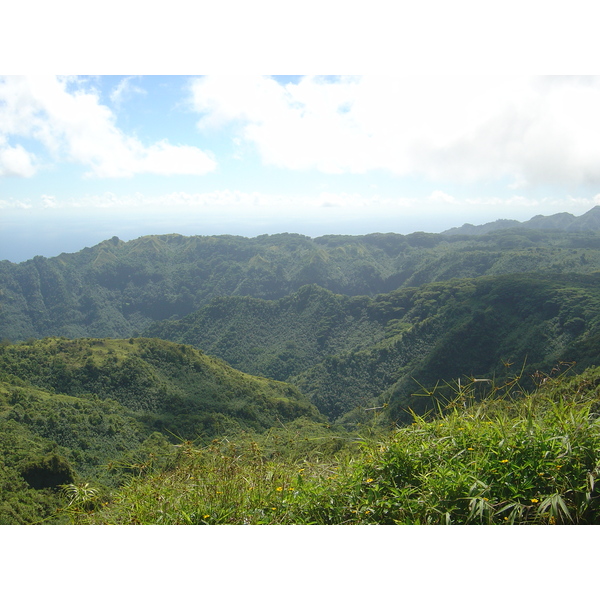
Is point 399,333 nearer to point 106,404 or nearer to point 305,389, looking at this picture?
point 305,389

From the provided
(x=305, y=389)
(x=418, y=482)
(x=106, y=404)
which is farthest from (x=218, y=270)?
(x=418, y=482)

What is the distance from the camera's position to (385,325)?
74438mm

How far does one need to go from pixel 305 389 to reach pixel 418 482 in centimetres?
6072

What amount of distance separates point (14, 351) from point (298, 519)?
1590 inches

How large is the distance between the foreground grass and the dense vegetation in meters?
0.01

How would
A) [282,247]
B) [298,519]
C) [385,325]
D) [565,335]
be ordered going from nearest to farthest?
1. [298,519]
2. [565,335]
3. [385,325]
4. [282,247]

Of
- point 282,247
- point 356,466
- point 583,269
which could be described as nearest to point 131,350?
point 356,466

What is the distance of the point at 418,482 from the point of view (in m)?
2.14

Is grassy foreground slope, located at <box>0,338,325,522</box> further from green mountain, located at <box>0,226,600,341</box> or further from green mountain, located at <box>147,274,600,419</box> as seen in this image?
green mountain, located at <box>0,226,600,341</box>

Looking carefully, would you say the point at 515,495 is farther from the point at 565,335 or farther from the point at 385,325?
the point at 385,325

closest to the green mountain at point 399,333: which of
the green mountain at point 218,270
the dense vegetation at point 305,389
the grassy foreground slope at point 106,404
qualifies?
the dense vegetation at point 305,389

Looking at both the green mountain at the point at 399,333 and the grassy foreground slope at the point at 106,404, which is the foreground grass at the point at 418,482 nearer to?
the grassy foreground slope at the point at 106,404

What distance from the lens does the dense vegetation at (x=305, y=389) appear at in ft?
6.88

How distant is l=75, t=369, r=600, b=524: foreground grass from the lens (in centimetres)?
188
